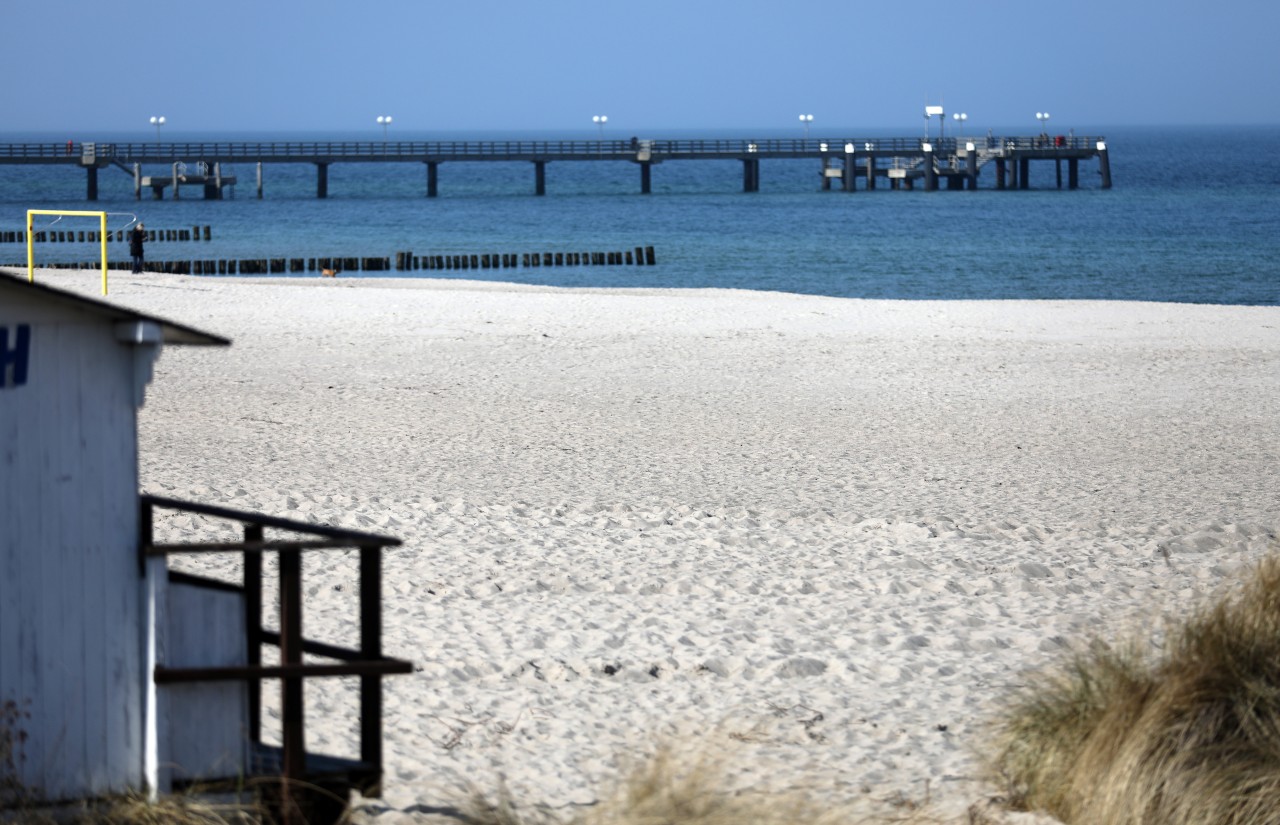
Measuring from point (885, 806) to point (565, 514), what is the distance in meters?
5.32

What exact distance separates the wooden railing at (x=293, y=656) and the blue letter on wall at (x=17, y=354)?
0.62 metres

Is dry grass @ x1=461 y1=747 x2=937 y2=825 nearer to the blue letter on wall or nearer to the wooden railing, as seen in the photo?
Result: the wooden railing

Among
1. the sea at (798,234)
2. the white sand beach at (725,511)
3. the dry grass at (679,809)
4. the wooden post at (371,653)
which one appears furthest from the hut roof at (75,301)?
the sea at (798,234)

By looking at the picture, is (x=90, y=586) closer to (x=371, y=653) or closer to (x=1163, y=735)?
(x=371, y=653)

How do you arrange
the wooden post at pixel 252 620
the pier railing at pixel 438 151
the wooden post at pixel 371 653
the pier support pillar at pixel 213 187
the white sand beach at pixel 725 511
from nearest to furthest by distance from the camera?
1. the wooden post at pixel 371 653
2. the wooden post at pixel 252 620
3. the white sand beach at pixel 725 511
4. the pier railing at pixel 438 151
5. the pier support pillar at pixel 213 187

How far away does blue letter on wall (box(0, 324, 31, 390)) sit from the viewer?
14.7ft

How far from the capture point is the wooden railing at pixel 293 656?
15.6ft

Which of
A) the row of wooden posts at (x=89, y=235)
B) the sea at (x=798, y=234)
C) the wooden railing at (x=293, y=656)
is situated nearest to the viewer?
the wooden railing at (x=293, y=656)

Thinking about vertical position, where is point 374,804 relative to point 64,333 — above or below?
below

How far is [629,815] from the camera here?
4.78m

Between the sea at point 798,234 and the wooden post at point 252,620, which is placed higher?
the sea at point 798,234

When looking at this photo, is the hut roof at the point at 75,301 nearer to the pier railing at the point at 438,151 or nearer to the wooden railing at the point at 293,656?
the wooden railing at the point at 293,656

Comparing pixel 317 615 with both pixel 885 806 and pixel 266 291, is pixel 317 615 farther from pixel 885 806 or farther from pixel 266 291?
pixel 266 291

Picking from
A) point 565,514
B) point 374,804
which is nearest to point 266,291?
point 565,514
